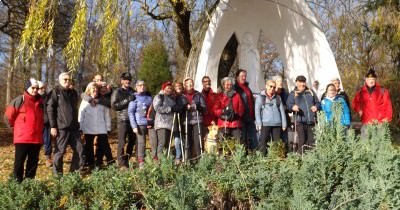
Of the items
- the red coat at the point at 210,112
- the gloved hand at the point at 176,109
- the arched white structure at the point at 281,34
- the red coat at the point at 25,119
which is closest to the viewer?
the red coat at the point at 25,119

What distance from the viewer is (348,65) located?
27.3 ft

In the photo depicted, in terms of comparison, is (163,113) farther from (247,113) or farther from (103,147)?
(247,113)

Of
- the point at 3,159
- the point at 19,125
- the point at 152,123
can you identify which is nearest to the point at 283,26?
the point at 152,123

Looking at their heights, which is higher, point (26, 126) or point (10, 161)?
point (26, 126)

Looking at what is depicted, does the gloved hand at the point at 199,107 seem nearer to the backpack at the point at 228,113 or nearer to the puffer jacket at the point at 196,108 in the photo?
the puffer jacket at the point at 196,108

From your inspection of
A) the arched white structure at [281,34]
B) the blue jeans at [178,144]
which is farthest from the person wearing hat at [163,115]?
the arched white structure at [281,34]

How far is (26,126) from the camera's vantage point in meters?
5.73

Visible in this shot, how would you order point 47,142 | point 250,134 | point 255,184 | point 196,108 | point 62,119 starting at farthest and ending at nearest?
point 47,142
point 250,134
point 196,108
point 62,119
point 255,184

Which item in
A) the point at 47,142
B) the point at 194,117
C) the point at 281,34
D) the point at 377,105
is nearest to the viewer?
the point at 194,117

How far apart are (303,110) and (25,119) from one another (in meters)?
4.01

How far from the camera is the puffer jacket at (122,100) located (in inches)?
274

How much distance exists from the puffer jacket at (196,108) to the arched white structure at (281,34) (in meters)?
1.23

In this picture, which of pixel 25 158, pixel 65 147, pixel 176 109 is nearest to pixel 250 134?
pixel 176 109

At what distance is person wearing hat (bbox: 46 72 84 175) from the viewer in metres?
6.22
